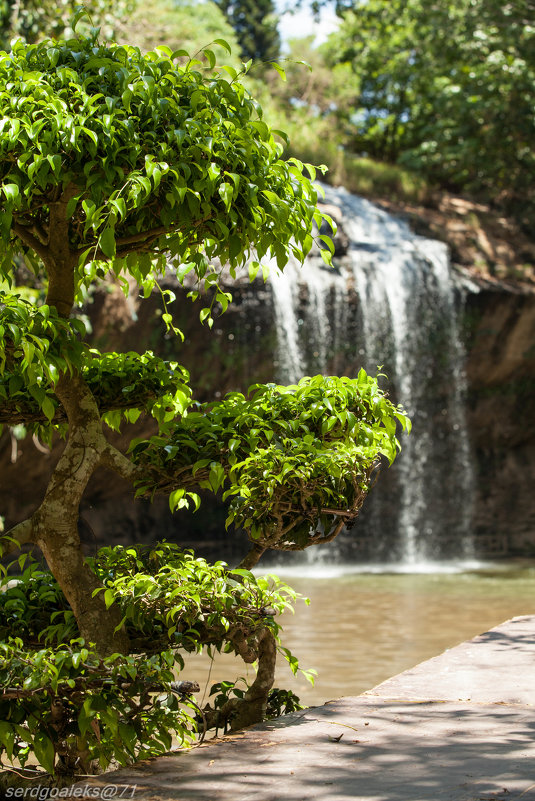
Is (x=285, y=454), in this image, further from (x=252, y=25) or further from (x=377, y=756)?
(x=252, y=25)

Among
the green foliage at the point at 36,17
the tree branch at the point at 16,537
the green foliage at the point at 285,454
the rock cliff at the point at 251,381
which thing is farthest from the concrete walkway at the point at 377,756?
the green foliage at the point at 36,17

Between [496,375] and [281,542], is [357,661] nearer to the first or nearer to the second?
[281,542]

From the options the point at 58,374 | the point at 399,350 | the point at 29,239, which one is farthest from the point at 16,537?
the point at 399,350

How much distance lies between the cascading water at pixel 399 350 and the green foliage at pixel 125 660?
11.7 m

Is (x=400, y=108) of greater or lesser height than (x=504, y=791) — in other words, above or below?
above

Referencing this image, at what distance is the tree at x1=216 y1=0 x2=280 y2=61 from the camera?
38969mm

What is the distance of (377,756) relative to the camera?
9.18 ft

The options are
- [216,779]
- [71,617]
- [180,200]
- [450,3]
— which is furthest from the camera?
[450,3]

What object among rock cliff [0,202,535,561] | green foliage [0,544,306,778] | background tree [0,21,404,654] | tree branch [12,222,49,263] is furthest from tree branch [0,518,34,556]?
rock cliff [0,202,535,561]

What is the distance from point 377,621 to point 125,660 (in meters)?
6.28

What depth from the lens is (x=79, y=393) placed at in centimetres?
358

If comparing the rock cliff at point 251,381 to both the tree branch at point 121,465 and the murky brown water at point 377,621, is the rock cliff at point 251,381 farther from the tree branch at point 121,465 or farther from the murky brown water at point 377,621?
the tree branch at point 121,465

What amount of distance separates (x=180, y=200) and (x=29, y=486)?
11643mm

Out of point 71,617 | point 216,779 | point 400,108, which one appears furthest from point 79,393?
point 400,108
